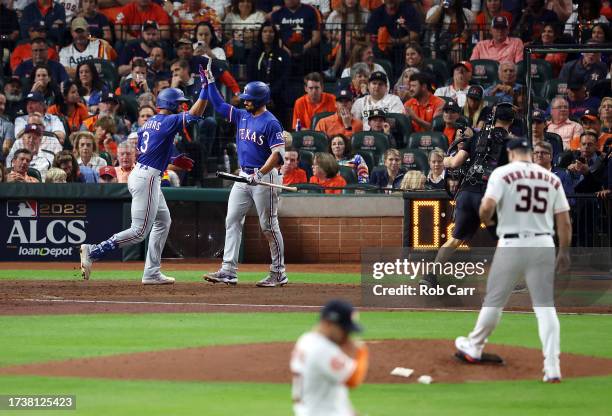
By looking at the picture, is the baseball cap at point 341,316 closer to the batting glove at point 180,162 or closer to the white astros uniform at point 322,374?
the white astros uniform at point 322,374

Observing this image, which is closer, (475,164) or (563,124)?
(475,164)

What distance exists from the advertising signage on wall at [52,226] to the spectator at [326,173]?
10.3 feet

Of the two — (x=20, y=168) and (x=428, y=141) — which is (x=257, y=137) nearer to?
(x=428, y=141)

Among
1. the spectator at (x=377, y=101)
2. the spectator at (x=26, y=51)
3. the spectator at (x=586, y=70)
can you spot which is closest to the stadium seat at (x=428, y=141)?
the spectator at (x=377, y=101)

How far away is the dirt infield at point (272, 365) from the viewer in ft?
28.1

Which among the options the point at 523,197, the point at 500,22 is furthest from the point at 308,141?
the point at 523,197

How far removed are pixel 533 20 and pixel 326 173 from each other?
18.1 ft

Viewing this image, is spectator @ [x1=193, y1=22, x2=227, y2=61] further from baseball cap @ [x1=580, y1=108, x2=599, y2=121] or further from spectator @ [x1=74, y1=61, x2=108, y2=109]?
baseball cap @ [x1=580, y1=108, x2=599, y2=121]

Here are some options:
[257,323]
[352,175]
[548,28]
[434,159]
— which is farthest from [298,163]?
[257,323]

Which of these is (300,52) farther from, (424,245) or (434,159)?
(424,245)

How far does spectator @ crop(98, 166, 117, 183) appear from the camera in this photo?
1901cm

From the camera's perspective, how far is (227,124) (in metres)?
20.8

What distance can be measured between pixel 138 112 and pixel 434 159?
225 inches

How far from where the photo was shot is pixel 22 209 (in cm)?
1888
